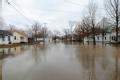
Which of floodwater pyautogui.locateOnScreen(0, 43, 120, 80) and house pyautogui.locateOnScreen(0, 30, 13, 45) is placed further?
house pyautogui.locateOnScreen(0, 30, 13, 45)

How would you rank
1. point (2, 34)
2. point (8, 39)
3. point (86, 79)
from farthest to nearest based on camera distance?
point (8, 39), point (2, 34), point (86, 79)

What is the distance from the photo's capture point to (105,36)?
185ft

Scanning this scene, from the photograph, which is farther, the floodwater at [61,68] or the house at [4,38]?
the house at [4,38]

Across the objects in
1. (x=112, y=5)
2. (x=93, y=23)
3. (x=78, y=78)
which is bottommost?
(x=78, y=78)

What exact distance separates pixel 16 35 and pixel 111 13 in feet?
101

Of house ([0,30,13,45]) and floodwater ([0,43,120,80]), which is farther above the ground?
house ([0,30,13,45])

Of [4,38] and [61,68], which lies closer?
[61,68]

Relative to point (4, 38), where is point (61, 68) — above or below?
below

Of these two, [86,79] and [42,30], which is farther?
[42,30]

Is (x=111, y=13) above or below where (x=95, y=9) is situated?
below

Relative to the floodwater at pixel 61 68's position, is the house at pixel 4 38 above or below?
above

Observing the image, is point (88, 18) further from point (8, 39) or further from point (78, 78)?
point (78, 78)

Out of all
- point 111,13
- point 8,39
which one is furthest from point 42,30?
point 111,13

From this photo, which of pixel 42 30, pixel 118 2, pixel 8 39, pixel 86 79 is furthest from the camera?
pixel 42 30
